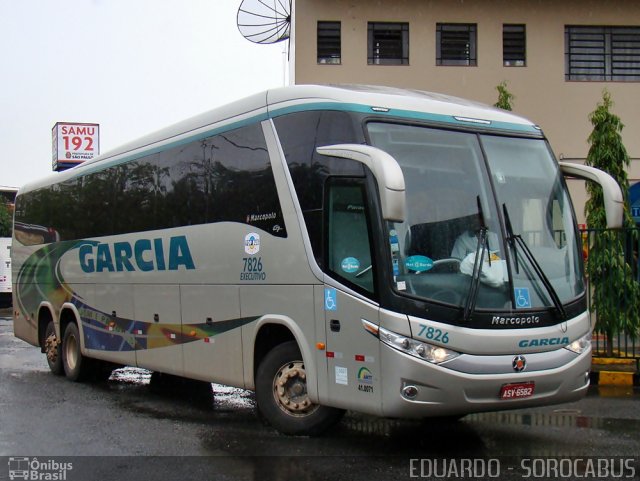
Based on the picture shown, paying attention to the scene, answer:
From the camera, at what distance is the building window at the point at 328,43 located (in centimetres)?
2264

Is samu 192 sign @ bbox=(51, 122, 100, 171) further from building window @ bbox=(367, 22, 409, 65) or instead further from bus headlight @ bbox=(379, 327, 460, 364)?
bus headlight @ bbox=(379, 327, 460, 364)

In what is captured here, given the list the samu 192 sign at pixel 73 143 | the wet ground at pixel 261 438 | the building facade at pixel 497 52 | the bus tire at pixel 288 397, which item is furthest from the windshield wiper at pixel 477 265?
the samu 192 sign at pixel 73 143

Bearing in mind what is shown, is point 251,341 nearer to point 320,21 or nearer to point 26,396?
point 26,396

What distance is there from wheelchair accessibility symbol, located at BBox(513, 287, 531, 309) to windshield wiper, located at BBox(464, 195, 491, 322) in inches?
16.5

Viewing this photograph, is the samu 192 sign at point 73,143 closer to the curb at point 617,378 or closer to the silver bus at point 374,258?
the silver bus at point 374,258

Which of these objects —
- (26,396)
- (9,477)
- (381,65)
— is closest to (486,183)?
(9,477)

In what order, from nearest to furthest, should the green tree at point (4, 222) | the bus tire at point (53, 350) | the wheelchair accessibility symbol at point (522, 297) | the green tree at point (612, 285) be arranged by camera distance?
1. the wheelchair accessibility symbol at point (522, 297)
2. the green tree at point (612, 285)
3. the bus tire at point (53, 350)
4. the green tree at point (4, 222)

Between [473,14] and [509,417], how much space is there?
15784mm

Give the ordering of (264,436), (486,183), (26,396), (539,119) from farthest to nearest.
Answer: (539,119), (26,396), (264,436), (486,183)

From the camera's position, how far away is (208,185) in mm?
9414

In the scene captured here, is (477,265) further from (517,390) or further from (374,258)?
(517,390)

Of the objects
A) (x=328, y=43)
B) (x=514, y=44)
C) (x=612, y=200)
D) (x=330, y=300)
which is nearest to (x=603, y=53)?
(x=514, y=44)

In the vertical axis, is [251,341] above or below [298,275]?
below

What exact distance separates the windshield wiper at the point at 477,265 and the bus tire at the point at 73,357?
304 inches
